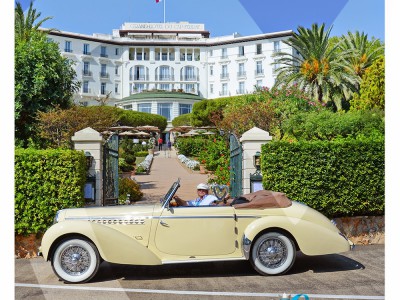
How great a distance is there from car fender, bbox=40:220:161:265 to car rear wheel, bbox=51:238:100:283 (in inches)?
3.7

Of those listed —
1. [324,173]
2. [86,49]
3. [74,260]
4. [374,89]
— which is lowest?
[74,260]

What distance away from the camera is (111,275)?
654cm

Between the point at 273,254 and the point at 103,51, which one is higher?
the point at 103,51

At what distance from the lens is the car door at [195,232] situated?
6207 mm

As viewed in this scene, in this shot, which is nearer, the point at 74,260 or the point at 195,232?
the point at 74,260

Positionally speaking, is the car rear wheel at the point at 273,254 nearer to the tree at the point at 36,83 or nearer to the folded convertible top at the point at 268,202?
the folded convertible top at the point at 268,202

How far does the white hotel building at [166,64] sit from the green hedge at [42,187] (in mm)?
54773

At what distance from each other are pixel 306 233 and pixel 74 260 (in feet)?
10.3

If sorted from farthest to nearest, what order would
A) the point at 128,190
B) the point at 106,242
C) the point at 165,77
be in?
the point at 165,77
the point at 128,190
the point at 106,242

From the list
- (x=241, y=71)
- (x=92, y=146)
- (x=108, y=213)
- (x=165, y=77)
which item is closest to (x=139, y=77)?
(x=165, y=77)

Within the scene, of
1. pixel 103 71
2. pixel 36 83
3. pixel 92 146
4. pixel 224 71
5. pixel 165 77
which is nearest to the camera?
pixel 92 146

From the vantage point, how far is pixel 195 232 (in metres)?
6.23

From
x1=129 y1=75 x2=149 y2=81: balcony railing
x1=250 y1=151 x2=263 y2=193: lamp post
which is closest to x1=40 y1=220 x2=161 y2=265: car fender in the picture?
x1=250 y1=151 x2=263 y2=193: lamp post

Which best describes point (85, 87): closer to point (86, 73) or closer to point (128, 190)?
point (86, 73)
